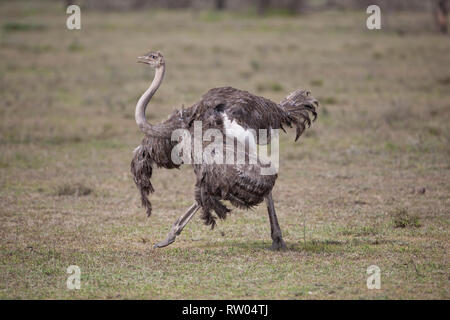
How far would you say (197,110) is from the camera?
6.35 meters

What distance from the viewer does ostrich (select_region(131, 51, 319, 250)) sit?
19.5 feet

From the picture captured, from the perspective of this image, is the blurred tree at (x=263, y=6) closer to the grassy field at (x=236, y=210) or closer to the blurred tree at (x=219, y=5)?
the blurred tree at (x=219, y=5)

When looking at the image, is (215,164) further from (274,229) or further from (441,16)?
(441,16)

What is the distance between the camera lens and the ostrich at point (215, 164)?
5949 mm

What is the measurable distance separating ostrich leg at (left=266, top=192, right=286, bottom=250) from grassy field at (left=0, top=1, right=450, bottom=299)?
9cm

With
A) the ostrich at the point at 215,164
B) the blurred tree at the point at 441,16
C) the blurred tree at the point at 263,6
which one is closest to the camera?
the ostrich at the point at 215,164

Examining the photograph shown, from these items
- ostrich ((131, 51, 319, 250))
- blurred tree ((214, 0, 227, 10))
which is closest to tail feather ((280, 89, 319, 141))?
ostrich ((131, 51, 319, 250))

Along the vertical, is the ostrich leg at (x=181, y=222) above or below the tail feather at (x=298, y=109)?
below

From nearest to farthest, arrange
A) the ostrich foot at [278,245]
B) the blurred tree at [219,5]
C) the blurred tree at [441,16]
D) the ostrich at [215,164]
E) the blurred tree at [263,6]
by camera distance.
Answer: the ostrich at [215,164] < the ostrich foot at [278,245] < the blurred tree at [441,16] < the blurred tree at [263,6] < the blurred tree at [219,5]

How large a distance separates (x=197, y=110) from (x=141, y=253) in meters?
1.41

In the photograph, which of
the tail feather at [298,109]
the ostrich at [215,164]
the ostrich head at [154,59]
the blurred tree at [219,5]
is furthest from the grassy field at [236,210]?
the blurred tree at [219,5]

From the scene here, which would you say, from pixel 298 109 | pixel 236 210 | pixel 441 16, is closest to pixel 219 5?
pixel 441 16
